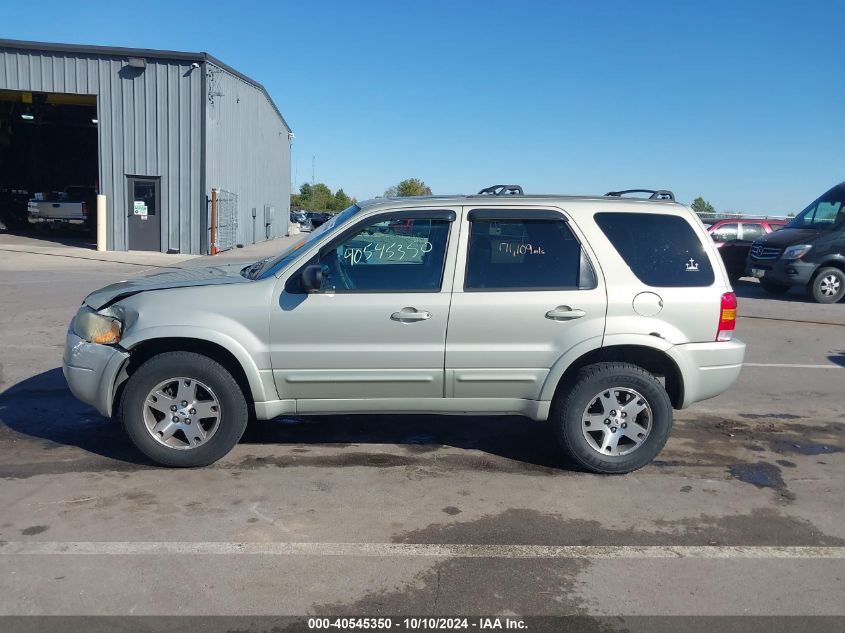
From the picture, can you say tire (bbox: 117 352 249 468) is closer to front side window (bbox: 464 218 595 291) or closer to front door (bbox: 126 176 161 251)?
front side window (bbox: 464 218 595 291)

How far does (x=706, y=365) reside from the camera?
212 inches

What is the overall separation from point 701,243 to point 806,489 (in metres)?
1.83

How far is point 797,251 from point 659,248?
A: 12.3 metres

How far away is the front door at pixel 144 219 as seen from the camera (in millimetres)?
24969

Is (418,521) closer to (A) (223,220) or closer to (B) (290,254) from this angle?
(B) (290,254)

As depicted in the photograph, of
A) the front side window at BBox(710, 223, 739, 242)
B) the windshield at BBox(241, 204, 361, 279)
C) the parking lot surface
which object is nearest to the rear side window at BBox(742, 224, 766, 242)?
the front side window at BBox(710, 223, 739, 242)

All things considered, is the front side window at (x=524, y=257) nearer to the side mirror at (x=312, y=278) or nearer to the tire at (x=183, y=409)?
the side mirror at (x=312, y=278)

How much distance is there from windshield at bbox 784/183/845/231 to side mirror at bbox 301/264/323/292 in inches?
568

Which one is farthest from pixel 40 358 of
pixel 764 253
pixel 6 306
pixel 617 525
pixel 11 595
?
pixel 764 253

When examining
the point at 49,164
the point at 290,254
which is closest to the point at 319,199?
the point at 49,164

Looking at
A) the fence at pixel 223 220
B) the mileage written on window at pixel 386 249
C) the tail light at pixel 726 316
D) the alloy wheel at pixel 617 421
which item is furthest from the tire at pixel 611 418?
the fence at pixel 223 220

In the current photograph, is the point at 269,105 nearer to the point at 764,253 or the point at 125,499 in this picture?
the point at 764,253

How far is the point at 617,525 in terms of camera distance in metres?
4.60

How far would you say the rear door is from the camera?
205 inches
